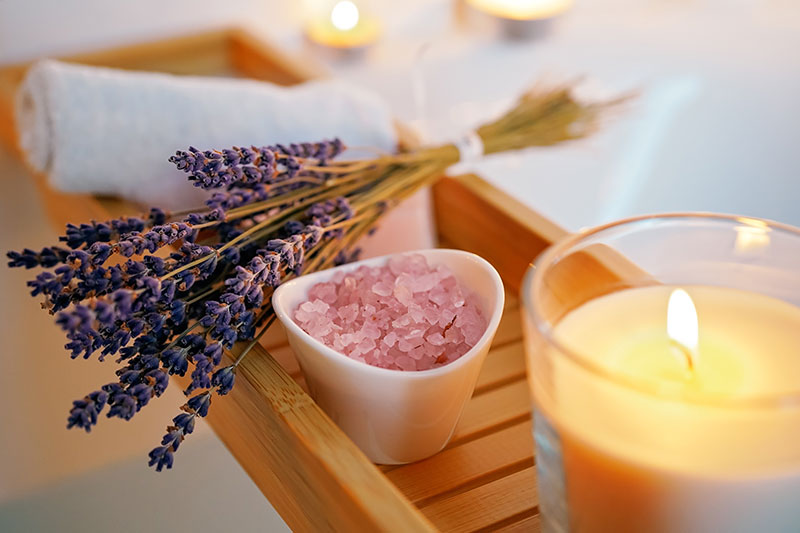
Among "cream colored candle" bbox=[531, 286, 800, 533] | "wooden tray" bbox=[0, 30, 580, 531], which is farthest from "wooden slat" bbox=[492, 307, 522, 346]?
"cream colored candle" bbox=[531, 286, 800, 533]

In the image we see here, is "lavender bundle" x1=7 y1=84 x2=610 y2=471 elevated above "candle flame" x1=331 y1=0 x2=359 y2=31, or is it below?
above

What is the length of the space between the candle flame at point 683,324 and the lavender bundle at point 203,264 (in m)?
0.23

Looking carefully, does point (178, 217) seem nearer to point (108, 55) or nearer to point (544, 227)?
point (544, 227)

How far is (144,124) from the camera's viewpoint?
2.49 ft

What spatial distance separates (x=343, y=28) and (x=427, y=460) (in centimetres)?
96

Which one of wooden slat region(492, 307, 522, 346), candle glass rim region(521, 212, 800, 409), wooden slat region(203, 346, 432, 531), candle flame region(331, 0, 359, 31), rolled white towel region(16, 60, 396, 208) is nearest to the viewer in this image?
candle glass rim region(521, 212, 800, 409)

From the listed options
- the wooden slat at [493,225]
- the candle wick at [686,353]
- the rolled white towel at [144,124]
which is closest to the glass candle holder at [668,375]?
the candle wick at [686,353]

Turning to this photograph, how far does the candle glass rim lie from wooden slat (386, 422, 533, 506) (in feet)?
0.46

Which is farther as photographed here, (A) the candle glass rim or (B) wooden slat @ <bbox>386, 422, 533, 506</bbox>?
(B) wooden slat @ <bbox>386, 422, 533, 506</bbox>

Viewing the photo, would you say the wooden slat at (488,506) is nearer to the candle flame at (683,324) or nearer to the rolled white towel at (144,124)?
the candle flame at (683,324)

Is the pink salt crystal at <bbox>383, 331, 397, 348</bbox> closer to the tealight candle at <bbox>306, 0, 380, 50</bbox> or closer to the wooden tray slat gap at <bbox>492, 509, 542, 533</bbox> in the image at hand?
the wooden tray slat gap at <bbox>492, 509, 542, 533</bbox>

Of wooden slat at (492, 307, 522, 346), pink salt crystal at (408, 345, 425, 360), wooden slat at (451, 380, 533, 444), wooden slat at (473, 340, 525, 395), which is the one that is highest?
pink salt crystal at (408, 345, 425, 360)

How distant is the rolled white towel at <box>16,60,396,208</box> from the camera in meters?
0.75

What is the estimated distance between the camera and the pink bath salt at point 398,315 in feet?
1.59
